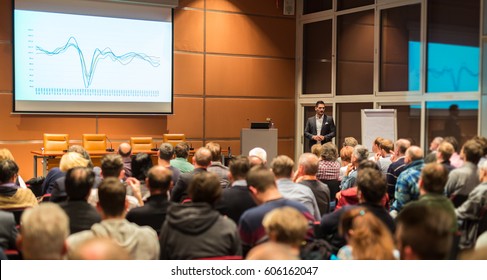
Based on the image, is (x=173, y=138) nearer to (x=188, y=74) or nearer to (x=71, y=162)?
(x=188, y=74)

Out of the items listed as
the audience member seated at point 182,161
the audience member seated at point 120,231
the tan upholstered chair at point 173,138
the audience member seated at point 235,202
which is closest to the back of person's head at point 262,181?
the audience member seated at point 235,202

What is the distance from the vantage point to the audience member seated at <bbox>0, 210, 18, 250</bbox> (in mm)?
3191

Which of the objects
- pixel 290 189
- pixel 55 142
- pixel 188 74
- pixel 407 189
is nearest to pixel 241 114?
pixel 188 74

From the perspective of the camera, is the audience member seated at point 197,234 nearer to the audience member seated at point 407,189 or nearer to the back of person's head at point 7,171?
the back of person's head at point 7,171

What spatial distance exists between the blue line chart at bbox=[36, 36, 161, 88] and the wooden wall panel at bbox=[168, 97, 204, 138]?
89 centimetres

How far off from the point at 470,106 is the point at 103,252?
750 cm

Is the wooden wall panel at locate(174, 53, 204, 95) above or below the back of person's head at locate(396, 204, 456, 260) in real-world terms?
above

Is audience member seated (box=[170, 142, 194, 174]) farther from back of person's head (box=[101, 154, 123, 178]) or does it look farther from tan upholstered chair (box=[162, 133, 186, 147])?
tan upholstered chair (box=[162, 133, 186, 147])

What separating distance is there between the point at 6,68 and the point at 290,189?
6.26 metres

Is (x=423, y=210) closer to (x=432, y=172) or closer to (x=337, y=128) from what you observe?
(x=432, y=172)

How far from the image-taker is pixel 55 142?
28.2 feet

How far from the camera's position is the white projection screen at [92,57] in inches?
342

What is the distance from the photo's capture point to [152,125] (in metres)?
9.84

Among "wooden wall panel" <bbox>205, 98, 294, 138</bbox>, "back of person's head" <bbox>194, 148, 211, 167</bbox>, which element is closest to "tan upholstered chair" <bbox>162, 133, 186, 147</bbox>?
"wooden wall panel" <bbox>205, 98, 294, 138</bbox>
